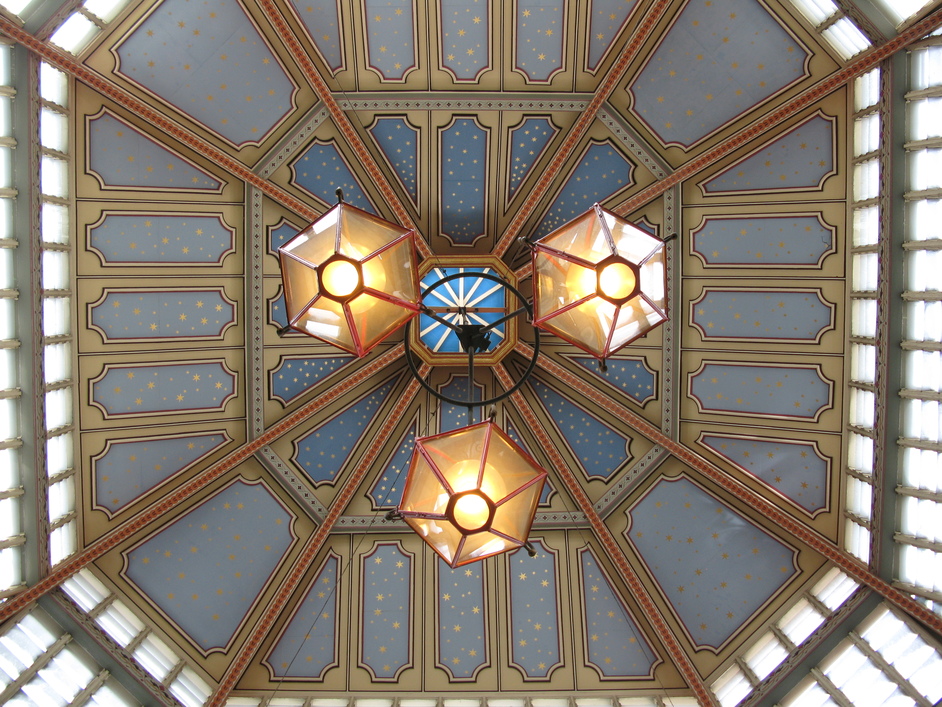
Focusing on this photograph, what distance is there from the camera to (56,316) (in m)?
11.7

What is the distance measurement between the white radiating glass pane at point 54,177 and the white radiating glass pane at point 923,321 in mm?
13307

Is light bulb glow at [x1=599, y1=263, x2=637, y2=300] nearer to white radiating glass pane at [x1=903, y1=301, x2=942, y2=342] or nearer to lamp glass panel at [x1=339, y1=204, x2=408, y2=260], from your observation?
lamp glass panel at [x1=339, y1=204, x2=408, y2=260]

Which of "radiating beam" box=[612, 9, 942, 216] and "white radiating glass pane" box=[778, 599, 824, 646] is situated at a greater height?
"radiating beam" box=[612, 9, 942, 216]

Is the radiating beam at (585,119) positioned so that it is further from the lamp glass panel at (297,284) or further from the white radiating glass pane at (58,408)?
the white radiating glass pane at (58,408)

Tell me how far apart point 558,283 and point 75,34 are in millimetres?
8628

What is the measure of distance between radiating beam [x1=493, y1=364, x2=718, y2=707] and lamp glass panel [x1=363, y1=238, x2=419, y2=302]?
559 cm

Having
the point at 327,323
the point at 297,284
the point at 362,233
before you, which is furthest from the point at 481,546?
the point at 362,233

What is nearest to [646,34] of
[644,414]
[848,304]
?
[848,304]

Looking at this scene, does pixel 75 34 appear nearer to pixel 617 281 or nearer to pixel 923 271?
pixel 617 281

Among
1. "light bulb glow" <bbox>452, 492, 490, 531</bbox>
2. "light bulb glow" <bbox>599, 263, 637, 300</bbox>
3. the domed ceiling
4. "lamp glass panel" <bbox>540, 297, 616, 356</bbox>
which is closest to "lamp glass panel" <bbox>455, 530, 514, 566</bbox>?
"light bulb glow" <bbox>452, 492, 490, 531</bbox>

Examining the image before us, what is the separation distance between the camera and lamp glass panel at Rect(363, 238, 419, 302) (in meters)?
7.19

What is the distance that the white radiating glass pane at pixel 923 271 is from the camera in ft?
34.3

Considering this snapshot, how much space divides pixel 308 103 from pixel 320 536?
301 inches

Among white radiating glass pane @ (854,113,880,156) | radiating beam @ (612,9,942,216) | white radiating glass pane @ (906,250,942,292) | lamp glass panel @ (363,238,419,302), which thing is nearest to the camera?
lamp glass panel @ (363,238,419,302)
